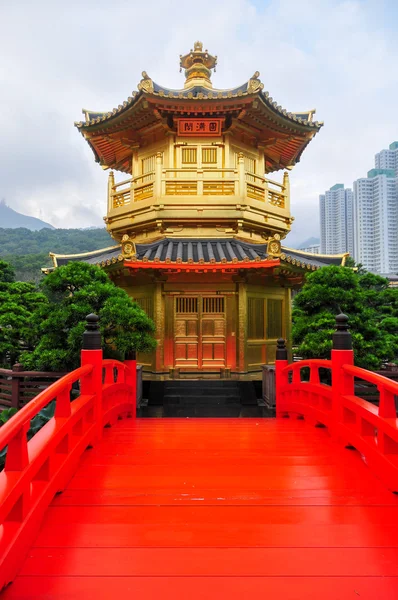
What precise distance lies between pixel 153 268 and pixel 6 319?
3.63 metres

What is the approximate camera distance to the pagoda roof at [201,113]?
35.3 feet

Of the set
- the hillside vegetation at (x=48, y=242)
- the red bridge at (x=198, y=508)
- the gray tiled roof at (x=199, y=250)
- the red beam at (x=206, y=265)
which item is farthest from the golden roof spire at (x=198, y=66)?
the hillside vegetation at (x=48, y=242)

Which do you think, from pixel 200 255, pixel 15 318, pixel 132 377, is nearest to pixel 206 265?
pixel 200 255

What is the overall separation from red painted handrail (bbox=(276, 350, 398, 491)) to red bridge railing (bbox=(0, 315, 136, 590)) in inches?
110

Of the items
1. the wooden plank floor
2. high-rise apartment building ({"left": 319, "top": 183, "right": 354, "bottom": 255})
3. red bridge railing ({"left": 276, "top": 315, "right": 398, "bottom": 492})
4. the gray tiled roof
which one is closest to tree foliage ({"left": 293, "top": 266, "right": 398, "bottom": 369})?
red bridge railing ({"left": 276, "top": 315, "right": 398, "bottom": 492})

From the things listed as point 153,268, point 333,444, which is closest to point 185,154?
point 153,268

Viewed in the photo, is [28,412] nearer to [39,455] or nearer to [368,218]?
[39,455]

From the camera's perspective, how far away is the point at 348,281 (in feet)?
27.5

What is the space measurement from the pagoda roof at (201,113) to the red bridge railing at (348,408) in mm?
7944

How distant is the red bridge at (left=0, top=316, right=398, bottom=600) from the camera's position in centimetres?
215

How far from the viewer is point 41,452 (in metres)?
2.75

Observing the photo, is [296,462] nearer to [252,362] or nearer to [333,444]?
[333,444]

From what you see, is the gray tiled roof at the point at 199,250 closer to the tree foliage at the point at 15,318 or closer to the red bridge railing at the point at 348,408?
the tree foliage at the point at 15,318

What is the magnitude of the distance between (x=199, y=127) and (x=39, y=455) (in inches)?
440
